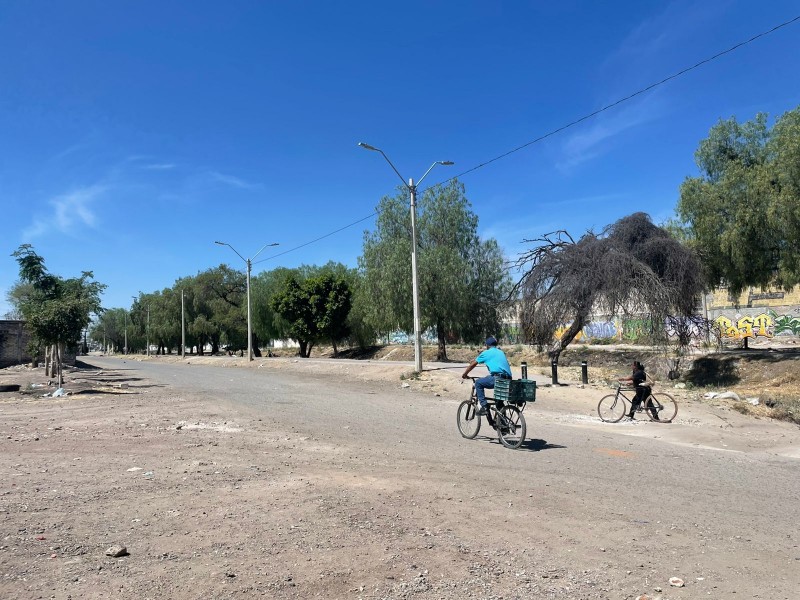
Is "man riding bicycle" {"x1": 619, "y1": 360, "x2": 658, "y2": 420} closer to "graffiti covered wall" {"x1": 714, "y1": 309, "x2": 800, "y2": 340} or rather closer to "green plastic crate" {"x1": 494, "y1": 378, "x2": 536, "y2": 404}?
"green plastic crate" {"x1": 494, "y1": 378, "x2": 536, "y2": 404}

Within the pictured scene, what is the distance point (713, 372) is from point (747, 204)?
7.15 metres

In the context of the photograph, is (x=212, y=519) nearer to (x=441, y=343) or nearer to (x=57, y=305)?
(x=57, y=305)

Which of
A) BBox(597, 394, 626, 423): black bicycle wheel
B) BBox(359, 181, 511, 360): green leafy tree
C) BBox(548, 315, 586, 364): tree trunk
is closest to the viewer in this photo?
BBox(597, 394, 626, 423): black bicycle wheel

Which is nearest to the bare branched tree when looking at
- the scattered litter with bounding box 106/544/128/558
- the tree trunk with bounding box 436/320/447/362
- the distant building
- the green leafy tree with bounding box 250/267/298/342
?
the tree trunk with bounding box 436/320/447/362

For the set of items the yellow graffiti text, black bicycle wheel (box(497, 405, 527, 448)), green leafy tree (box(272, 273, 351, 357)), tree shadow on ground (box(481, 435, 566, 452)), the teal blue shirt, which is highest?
green leafy tree (box(272, 273, 351, 357))

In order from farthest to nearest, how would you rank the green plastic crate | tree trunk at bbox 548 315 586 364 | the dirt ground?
tree trunk at bbox 548 315 586 364 → the green plastic crate → the dirt ground

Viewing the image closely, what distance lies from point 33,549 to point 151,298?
89.5m

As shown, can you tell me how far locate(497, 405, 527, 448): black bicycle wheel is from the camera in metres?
10.2

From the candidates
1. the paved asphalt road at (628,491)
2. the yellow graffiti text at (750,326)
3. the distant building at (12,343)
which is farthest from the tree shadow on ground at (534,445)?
the distant building at (12,343)

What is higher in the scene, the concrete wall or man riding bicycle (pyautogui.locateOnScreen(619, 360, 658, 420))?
the concrete wall

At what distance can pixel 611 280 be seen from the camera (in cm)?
2397

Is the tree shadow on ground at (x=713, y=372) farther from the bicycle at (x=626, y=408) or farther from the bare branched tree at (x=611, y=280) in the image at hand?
the bicycle at (x=626, y=408)

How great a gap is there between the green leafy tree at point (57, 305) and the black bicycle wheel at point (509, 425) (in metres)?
20.7

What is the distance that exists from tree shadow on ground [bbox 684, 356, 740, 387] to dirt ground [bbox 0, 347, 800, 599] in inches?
483
